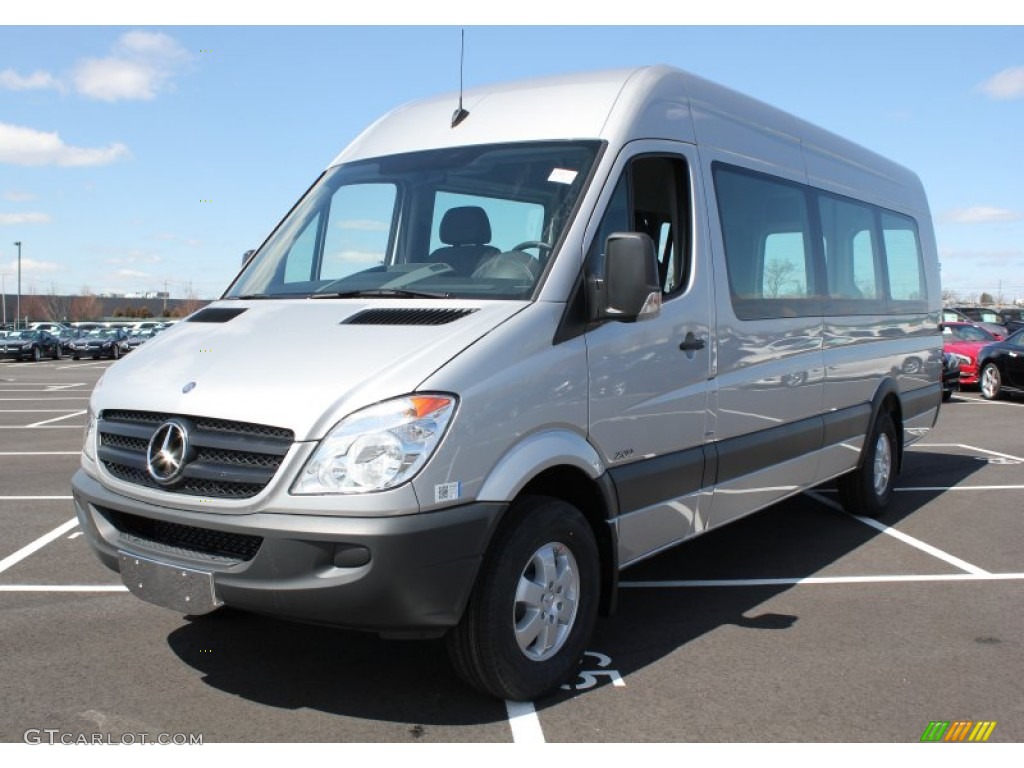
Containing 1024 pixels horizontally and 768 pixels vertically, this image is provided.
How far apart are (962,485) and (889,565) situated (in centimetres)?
351

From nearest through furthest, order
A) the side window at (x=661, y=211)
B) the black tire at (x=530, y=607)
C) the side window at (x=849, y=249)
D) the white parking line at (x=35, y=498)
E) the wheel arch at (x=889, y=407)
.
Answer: the black tire at (x=530, y=607) → the side window at (x=661, y=211) → the side window at (x=849, y=249) → the wheel arch at (x=889, y=407) → the white parking line at (x=35, y=498)

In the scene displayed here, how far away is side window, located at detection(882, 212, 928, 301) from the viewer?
324 inches

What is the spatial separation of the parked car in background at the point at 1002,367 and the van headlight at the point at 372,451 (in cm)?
1714

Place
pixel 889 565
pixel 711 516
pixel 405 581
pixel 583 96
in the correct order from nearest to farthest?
pixel 405 581, pixel 583 96, pixel 711 516, pixel 889 565

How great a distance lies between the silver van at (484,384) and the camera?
3.52 meters

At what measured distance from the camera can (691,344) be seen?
16.2 ft

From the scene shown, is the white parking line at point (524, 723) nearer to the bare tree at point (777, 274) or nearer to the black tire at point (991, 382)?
the bare tree at point (777, 274)

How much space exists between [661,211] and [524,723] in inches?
101

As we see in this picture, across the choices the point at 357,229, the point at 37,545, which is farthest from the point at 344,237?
the point at 37,545

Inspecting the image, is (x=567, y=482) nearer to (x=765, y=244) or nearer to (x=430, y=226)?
(x=430, y=226)

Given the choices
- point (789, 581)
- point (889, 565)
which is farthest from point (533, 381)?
point (889, 565)

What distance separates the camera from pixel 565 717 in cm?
392

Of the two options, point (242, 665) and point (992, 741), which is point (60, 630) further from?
point (992, 741)

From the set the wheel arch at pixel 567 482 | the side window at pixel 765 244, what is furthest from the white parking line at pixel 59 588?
the side window at pixel 765 244
